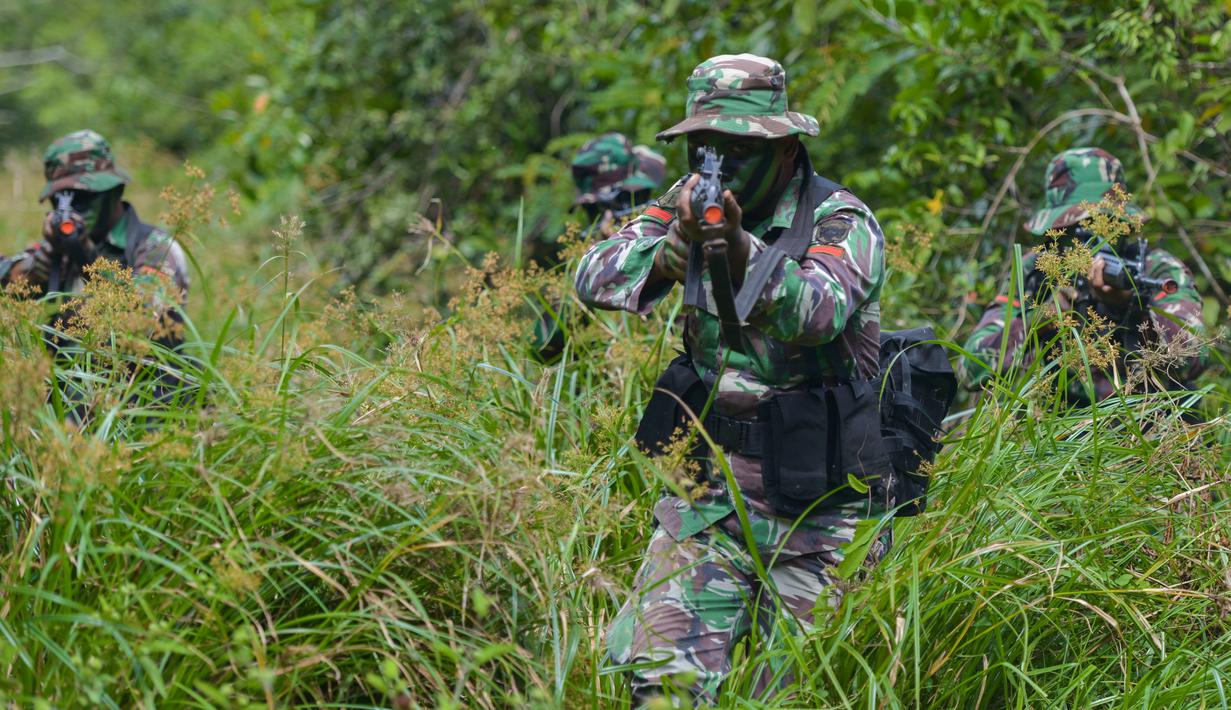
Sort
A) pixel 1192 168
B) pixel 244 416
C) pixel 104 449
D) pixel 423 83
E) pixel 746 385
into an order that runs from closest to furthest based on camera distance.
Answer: pixel 104 449, pixel 244 416, pixel 746 385, pixel 1192 168, pixel 423 83

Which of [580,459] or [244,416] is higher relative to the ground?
[244,416]

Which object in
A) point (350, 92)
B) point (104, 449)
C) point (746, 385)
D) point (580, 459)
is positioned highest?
point (104, 449)

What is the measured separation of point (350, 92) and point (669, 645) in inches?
295

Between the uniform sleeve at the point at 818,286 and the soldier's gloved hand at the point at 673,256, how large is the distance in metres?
0.17

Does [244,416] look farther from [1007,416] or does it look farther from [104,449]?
[1007,416]

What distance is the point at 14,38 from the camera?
2059 cm

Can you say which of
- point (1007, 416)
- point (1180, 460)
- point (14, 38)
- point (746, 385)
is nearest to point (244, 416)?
point (746, 385)

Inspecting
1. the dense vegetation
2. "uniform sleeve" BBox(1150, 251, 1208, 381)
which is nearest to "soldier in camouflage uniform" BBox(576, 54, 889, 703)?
the dense vegetation

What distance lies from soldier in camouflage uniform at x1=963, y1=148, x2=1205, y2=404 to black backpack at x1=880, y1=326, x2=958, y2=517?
60cm

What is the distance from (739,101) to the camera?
9.66 ft

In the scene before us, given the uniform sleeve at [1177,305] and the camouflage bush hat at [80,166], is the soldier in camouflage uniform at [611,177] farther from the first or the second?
the uniform sleeve at [1177,305]

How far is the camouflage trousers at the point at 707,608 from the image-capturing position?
9.02ft

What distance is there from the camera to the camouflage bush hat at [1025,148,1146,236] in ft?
15.4

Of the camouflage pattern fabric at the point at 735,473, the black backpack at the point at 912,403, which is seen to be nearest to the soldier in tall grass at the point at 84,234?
the camouflage pattern fabric at the point at 735,473
